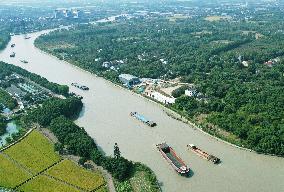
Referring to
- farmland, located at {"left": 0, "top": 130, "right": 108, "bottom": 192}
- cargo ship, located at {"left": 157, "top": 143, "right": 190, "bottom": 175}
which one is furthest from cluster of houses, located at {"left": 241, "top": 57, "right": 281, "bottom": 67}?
farmland, located at {"left": 0, "top": 130, "right": 108, "bottom": 192}

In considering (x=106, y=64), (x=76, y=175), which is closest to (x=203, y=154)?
(x=76, y=175)

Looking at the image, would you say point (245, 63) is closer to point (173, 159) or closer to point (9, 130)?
point (173, 159)

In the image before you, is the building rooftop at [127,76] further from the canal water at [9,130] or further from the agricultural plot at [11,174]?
the agricultural plot at [11,174]

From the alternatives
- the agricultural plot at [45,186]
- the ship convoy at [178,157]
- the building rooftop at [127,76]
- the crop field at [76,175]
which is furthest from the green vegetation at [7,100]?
the ship convoy at [178,157]

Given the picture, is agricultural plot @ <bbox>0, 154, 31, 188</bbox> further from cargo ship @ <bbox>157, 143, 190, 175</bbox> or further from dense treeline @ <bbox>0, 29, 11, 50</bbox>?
dense treeline @ <bbox>0, 29, 11, 50</bbox>

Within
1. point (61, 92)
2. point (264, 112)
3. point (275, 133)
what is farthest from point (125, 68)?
point (275, 133)

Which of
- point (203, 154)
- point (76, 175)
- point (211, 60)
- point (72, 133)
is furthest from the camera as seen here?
point (211, 60)

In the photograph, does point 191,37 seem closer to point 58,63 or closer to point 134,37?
point 134,37
